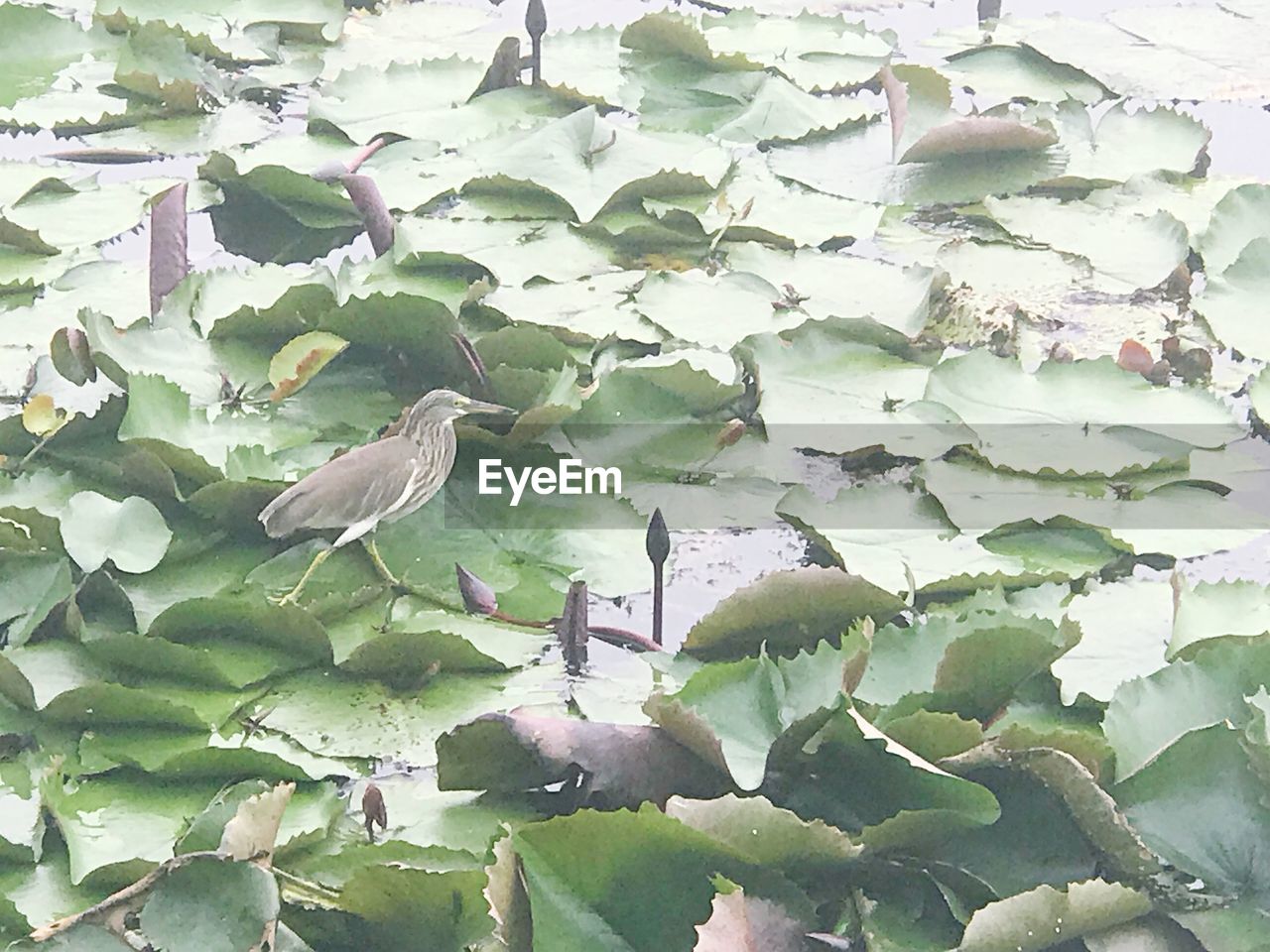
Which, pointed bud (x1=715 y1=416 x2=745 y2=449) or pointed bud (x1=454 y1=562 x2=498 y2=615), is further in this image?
pointed bud (x1=715 y1=416 x2=745 y2=449)

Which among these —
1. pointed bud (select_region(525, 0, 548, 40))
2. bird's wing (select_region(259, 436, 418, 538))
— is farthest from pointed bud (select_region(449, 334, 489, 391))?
pointed bud (select_region(525, 0, 548, 40))

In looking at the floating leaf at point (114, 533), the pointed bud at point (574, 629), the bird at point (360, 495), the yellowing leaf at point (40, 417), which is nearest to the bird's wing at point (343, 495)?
the bird at point (360, 495)

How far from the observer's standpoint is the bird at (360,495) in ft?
7.59

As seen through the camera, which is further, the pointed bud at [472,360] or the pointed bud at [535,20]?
the pointed bud at [535,20]

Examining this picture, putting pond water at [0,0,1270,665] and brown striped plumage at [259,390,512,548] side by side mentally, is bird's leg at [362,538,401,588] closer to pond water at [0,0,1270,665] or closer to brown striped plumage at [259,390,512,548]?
brown striped plumage at [259,390,512,548]

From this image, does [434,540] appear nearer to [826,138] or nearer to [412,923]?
[412,923]

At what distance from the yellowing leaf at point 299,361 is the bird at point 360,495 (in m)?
0.35

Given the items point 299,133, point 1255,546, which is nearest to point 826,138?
point 299,133

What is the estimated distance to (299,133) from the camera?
12.5 ft

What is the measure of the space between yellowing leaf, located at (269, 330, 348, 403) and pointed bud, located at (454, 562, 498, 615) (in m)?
0.61

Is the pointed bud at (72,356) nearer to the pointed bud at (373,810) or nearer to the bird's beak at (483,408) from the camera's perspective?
the bird's beak at (483,408)

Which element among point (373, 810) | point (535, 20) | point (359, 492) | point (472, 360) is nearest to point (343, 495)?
point (359, 492)

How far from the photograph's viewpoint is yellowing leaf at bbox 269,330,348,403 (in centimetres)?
272

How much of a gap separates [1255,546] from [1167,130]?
5.11 feet
